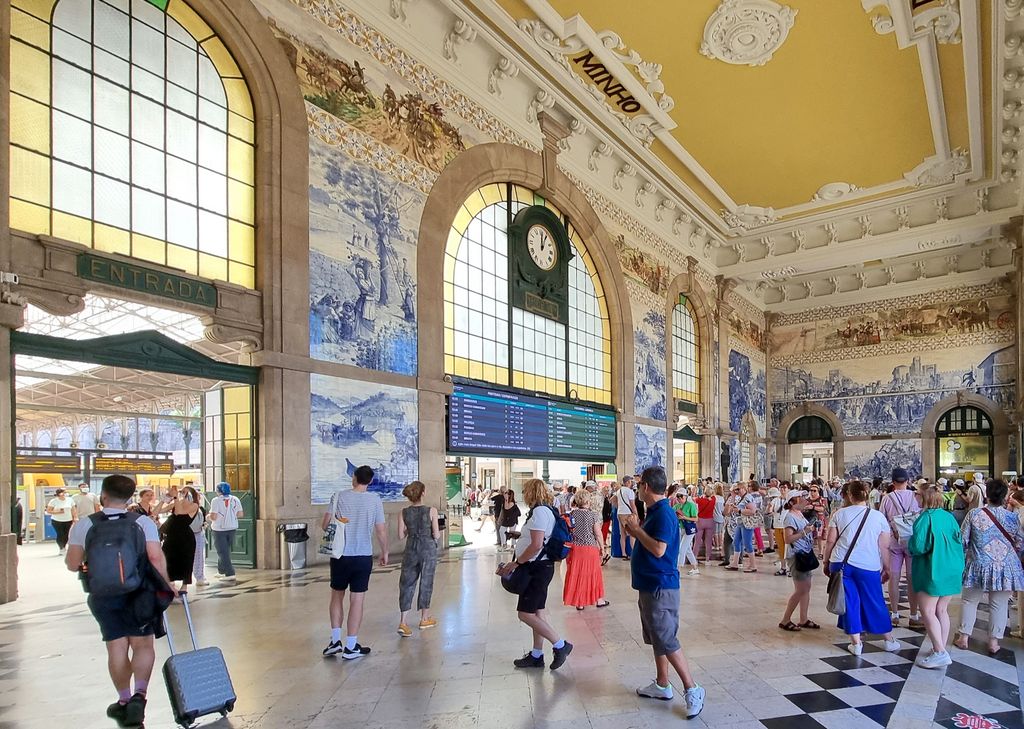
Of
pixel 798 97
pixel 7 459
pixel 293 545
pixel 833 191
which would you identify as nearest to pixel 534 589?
pixel 293 545

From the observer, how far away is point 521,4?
13.1 metres

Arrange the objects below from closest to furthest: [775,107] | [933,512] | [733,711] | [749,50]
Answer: [733,711] → [933,512] → [749,50] → [775,107]

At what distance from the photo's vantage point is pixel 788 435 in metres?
31.5

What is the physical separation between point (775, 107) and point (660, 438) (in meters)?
10.2

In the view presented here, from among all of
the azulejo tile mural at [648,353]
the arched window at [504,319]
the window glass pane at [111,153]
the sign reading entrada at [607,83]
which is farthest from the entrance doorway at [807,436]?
the window glass pane at [111,153]

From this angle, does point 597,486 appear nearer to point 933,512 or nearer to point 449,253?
point 449,253

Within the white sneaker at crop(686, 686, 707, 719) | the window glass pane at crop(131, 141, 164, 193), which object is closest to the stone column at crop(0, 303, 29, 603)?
the window glass pane at crop(131, 141, 164, 193)

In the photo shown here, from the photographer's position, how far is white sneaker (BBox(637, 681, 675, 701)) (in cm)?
466

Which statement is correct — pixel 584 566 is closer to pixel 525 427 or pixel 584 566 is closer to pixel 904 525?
pixel 904 525

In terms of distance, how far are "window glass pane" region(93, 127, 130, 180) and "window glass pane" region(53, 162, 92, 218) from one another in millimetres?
258

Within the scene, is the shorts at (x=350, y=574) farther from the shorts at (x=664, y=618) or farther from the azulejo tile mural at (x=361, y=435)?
the azulejo tile mural at (x=361, y=435)

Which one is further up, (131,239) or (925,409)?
(131,239)

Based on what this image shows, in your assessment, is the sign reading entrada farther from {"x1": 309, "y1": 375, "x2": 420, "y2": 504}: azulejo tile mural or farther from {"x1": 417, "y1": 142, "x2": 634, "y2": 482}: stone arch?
{"x1": 309, "y1": 375, "x2": 420, "y2": 504}: azulejo tile mural

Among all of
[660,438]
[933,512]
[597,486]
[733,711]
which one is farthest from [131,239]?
[660,438]
